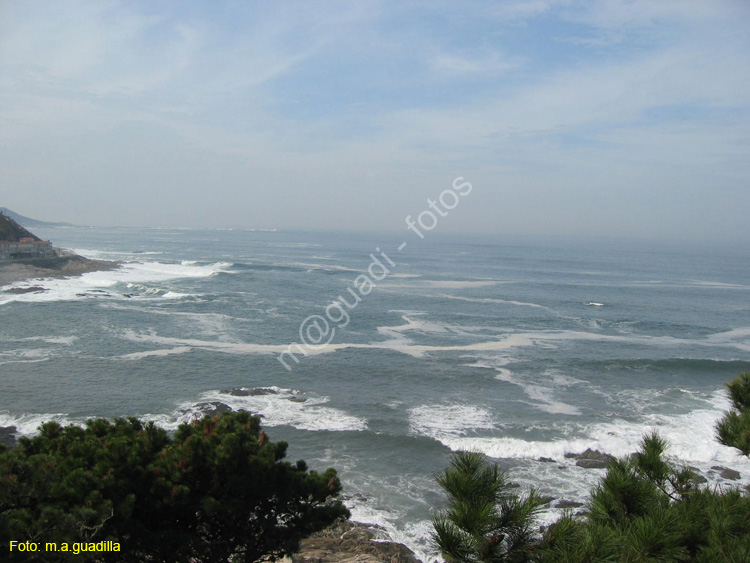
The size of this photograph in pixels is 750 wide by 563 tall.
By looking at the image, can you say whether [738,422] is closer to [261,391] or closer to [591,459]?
[591,459]

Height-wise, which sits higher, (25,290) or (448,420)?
(25,290)

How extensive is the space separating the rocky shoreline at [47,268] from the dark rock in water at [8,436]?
155 feet

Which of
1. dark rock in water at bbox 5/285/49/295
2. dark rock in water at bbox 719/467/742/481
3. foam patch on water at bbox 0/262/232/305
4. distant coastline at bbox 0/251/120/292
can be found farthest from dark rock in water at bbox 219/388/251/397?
distant coastline at bbox 0/251/120/292

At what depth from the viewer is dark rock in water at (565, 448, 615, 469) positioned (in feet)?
80.7

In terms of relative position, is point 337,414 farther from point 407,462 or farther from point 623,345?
point 623,345

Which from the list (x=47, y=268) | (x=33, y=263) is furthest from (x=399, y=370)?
(x=33, y=263)

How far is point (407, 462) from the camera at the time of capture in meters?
24.7

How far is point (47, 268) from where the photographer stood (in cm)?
8350

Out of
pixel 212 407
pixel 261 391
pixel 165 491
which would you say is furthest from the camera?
pixel 261 391

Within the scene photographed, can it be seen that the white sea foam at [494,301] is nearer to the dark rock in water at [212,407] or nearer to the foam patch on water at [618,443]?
the foam patch on water at [618,443]

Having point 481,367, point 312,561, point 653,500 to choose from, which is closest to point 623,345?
point 481,367

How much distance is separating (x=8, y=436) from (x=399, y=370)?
23400mm

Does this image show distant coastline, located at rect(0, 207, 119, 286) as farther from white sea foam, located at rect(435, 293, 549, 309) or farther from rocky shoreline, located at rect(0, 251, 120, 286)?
white sea foam, located at rect(435, 293, 549, 309)

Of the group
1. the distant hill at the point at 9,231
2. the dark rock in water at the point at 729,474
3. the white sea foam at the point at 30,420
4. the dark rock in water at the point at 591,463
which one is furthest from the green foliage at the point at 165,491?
the distant hill at the point at 9,231
